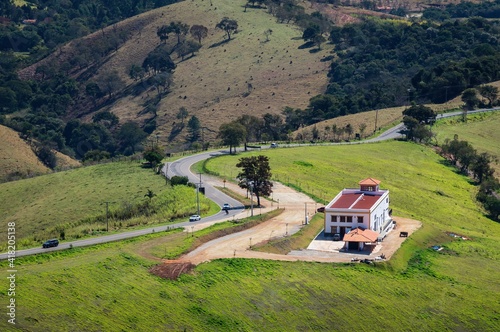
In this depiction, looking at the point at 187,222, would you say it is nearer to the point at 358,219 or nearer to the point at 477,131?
the point at 358,219

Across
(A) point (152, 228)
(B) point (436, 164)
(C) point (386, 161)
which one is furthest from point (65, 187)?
(B) point (436, 164)

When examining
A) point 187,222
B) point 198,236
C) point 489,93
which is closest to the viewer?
point 198,236

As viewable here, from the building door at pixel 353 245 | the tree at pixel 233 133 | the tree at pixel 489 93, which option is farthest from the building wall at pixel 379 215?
the tree at pixel 489 93

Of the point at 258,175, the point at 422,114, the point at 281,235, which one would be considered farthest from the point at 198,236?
the point at 422,114

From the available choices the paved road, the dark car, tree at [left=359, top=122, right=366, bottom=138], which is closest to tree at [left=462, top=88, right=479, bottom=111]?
the paved road

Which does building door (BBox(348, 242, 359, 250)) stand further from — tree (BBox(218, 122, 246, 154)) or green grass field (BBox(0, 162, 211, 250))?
tree (BBox(218, 122, 246, 154))

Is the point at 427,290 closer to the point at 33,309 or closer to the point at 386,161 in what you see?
the point at 33,309

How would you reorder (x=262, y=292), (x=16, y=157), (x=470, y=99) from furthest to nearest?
(x=470, y=99)
(x=16, y=157)
(x=262, y=292)
